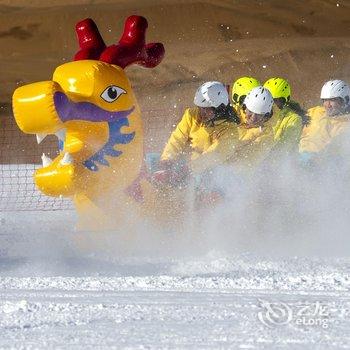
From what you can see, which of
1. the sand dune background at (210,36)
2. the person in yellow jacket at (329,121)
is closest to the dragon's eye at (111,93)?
the person in yellow jacket at (329,121)

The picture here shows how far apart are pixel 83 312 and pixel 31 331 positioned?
0.46m

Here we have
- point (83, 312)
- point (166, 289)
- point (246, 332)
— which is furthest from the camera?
point (166, 289)

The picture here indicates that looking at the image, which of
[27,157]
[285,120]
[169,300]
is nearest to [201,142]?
[285,120]

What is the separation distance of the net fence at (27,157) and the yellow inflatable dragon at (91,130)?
8.01 feet

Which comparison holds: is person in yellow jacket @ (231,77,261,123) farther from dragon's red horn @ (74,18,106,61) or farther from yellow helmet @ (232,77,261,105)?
dragon's red horn @ (74,18,106,61)

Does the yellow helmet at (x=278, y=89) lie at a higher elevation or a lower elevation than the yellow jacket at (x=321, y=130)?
higher

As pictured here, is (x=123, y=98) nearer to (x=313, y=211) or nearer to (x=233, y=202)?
(x=233, y=202)

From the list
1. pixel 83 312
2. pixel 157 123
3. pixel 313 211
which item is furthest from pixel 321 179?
pixel 157 123

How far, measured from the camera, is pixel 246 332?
16.3 ft

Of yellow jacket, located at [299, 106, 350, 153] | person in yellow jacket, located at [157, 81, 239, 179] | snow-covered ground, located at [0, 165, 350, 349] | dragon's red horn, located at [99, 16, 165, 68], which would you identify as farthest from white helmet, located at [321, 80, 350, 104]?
dragon's red horn, located at [99, 16, 165, 68]

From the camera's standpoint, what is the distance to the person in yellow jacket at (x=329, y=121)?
374 inches

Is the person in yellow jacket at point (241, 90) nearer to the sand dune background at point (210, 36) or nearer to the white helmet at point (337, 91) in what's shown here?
the white helmet at point (337, 91)

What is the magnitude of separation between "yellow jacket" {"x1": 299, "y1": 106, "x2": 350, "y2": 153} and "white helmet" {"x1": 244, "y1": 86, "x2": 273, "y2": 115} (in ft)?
2.60

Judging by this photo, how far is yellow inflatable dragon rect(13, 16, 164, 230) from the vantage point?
7.18 m
